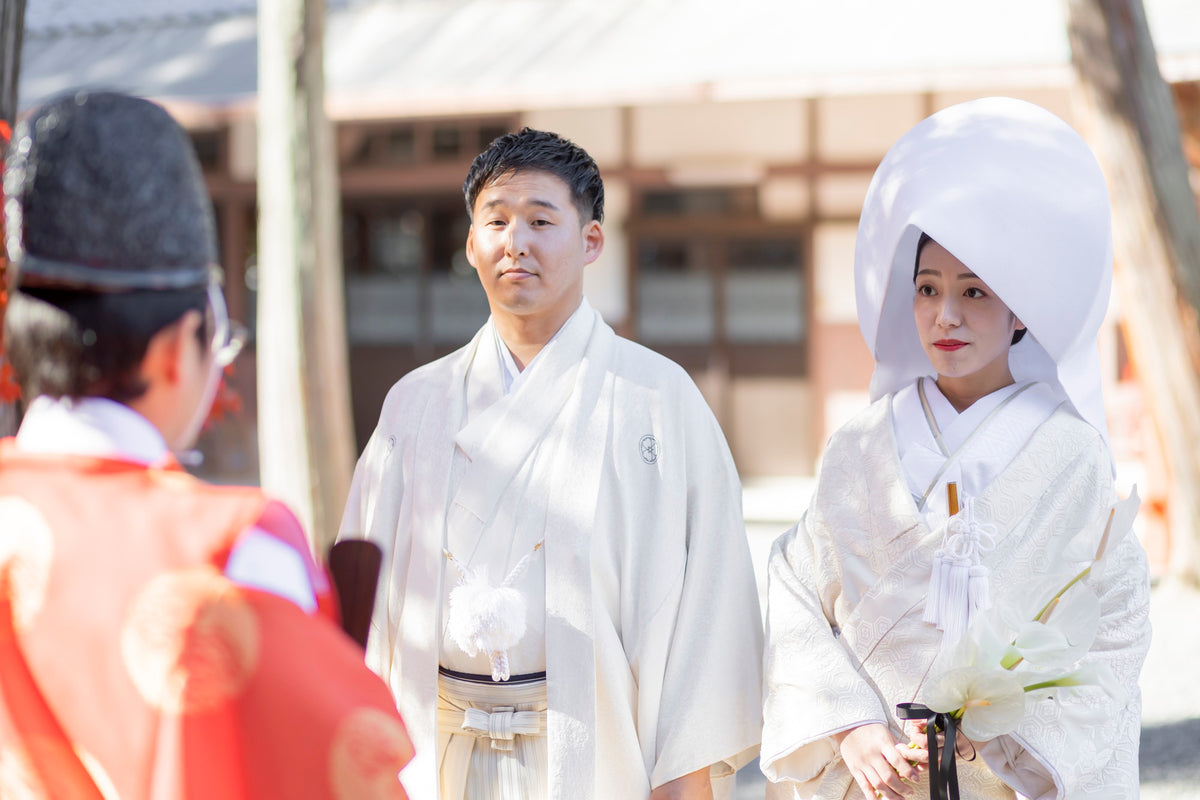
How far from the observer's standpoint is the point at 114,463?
106cm

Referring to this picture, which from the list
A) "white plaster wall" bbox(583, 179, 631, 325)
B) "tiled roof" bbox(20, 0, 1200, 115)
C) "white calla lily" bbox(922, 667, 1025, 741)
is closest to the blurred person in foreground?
"white calla lily" bbox(922, 667, 1025, 741)

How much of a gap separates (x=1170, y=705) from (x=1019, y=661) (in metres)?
3.35

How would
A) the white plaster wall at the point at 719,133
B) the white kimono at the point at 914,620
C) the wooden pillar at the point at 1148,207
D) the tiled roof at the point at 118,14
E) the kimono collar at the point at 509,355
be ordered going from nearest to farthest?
the white kimono at the point at 914,620 < the kimono collar at the point at 509,355 < the wooden pillar at the point at 1148,207 < the white plaster wall at the point at 719,133 < the tiled roof at the point at 118,14

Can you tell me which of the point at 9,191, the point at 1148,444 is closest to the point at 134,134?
the point at 9,191

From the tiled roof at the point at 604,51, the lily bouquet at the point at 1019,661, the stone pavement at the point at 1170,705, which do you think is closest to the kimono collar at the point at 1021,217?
the lily bouquet at the point at 1019,661

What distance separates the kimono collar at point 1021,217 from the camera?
1.81 meters

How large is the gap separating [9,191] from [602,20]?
27.3 feet

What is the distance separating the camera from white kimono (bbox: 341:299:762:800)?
195cm

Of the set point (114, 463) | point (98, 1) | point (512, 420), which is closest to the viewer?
point (114, 463)

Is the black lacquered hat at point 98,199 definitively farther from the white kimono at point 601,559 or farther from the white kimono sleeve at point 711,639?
the white kimono sleeve at point 711,639

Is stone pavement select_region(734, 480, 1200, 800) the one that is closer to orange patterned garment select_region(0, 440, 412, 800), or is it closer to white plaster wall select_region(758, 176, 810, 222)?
orange patterned garment select_region(0, 440, 412, 800)

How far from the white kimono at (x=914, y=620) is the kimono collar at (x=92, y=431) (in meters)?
1.25

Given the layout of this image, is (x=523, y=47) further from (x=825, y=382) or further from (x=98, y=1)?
(x=98, y=1)

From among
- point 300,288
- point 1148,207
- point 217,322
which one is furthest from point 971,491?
point 300,288
